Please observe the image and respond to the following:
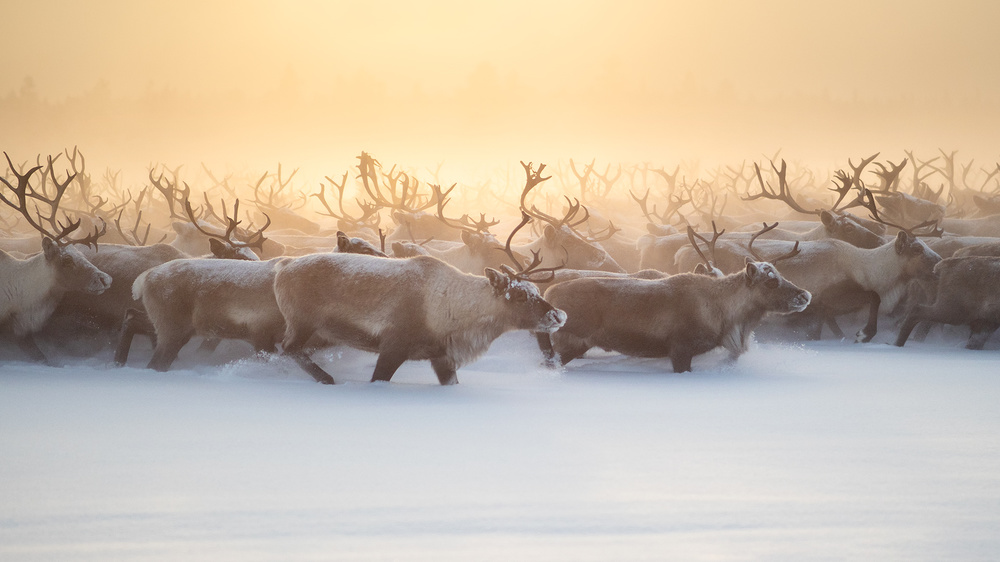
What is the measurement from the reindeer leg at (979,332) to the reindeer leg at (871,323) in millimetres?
820

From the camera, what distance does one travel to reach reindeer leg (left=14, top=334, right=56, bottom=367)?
20.8 ft

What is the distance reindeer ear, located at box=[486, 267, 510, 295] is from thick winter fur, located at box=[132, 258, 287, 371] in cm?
133

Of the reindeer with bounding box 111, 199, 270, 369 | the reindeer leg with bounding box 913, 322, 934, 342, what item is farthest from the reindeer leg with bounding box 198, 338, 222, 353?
the reindeer leg with bounding box 913, 322, 934, 342

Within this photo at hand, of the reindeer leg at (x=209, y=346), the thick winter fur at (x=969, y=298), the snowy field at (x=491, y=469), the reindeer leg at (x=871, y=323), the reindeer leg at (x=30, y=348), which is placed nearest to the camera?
the snowy field at (x=491, y=469)

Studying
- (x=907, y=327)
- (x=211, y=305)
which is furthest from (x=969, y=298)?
(x=211, y=305)

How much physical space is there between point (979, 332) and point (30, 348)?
7.26 meters

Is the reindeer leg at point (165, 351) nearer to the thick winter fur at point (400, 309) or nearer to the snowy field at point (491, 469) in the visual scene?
the snowy field at point (491, 469)

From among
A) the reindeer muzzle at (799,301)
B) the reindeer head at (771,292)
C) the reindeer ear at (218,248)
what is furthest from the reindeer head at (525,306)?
the reindeer ear at (218,248)

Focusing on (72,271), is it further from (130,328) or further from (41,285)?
(130,328)

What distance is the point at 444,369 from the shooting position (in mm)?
5609

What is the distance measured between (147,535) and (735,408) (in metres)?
3.08

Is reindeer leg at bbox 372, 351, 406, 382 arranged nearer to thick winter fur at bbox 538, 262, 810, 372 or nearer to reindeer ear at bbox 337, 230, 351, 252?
reindeer ear at bbox 337, 230, 351, 252

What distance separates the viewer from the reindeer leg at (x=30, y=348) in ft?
20.8

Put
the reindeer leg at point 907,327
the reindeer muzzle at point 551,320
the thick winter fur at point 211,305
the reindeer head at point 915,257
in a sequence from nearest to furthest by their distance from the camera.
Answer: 1. the reindeer muzzle at point 551,320
2. the thick winter fur at point 211,305
3. the reindeer leg at point 907,327
4. the reindeer head at point 915,257
